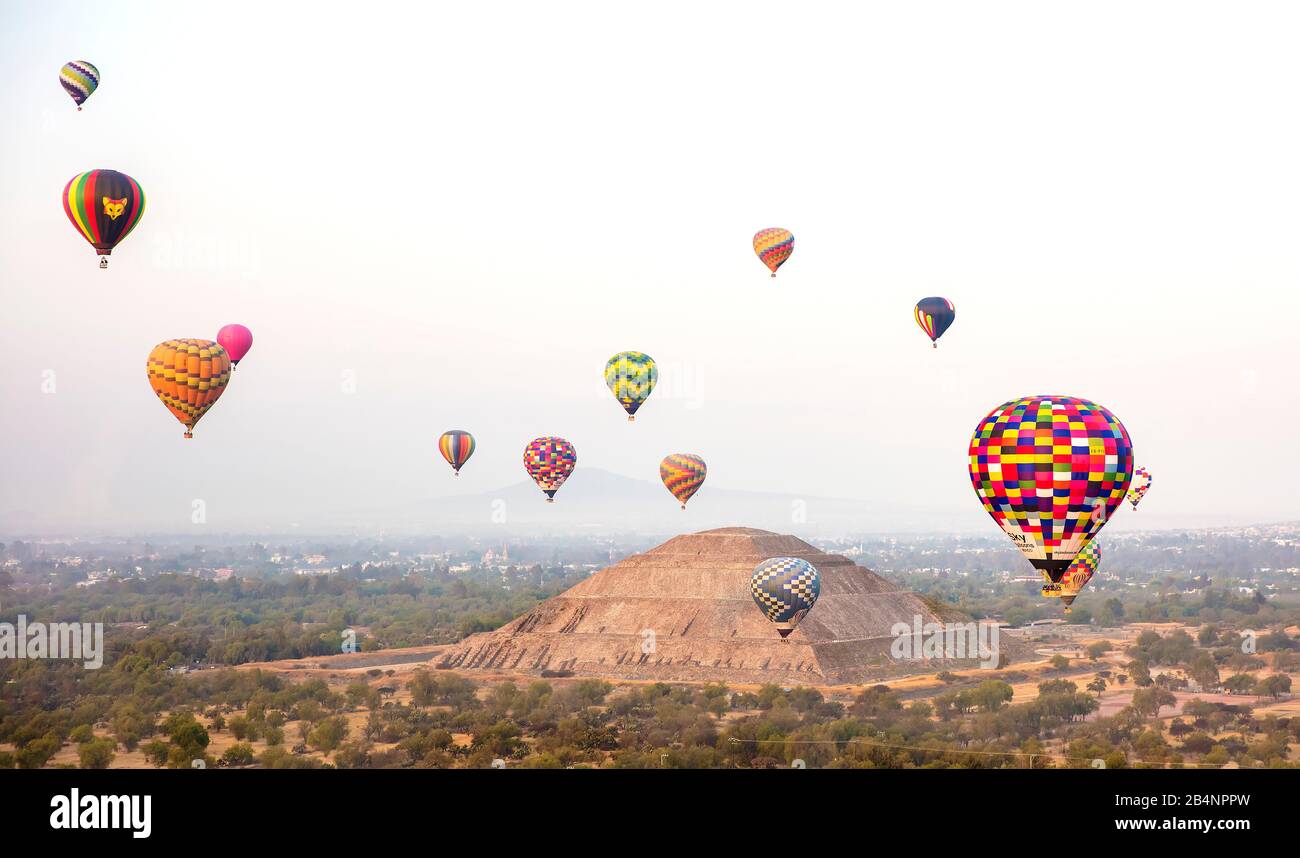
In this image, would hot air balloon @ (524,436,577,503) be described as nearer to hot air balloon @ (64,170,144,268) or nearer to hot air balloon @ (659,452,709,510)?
hot air balloon @ (659,452,709,510)

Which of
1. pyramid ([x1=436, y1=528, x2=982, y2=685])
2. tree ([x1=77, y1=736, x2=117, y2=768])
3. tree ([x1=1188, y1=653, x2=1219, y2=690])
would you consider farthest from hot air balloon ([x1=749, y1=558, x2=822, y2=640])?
tree ([x1=77, y1=736, x2=117, y2=768])

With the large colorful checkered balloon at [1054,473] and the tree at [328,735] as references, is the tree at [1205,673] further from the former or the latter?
the tree at [328,735]

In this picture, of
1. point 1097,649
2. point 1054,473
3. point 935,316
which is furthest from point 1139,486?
point 1054,473

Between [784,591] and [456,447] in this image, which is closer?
[784,591]

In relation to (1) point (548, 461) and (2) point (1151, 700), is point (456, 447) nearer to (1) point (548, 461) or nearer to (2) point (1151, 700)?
(1) point (548, 461)

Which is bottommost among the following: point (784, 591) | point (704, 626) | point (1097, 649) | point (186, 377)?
point (1097, 649)
